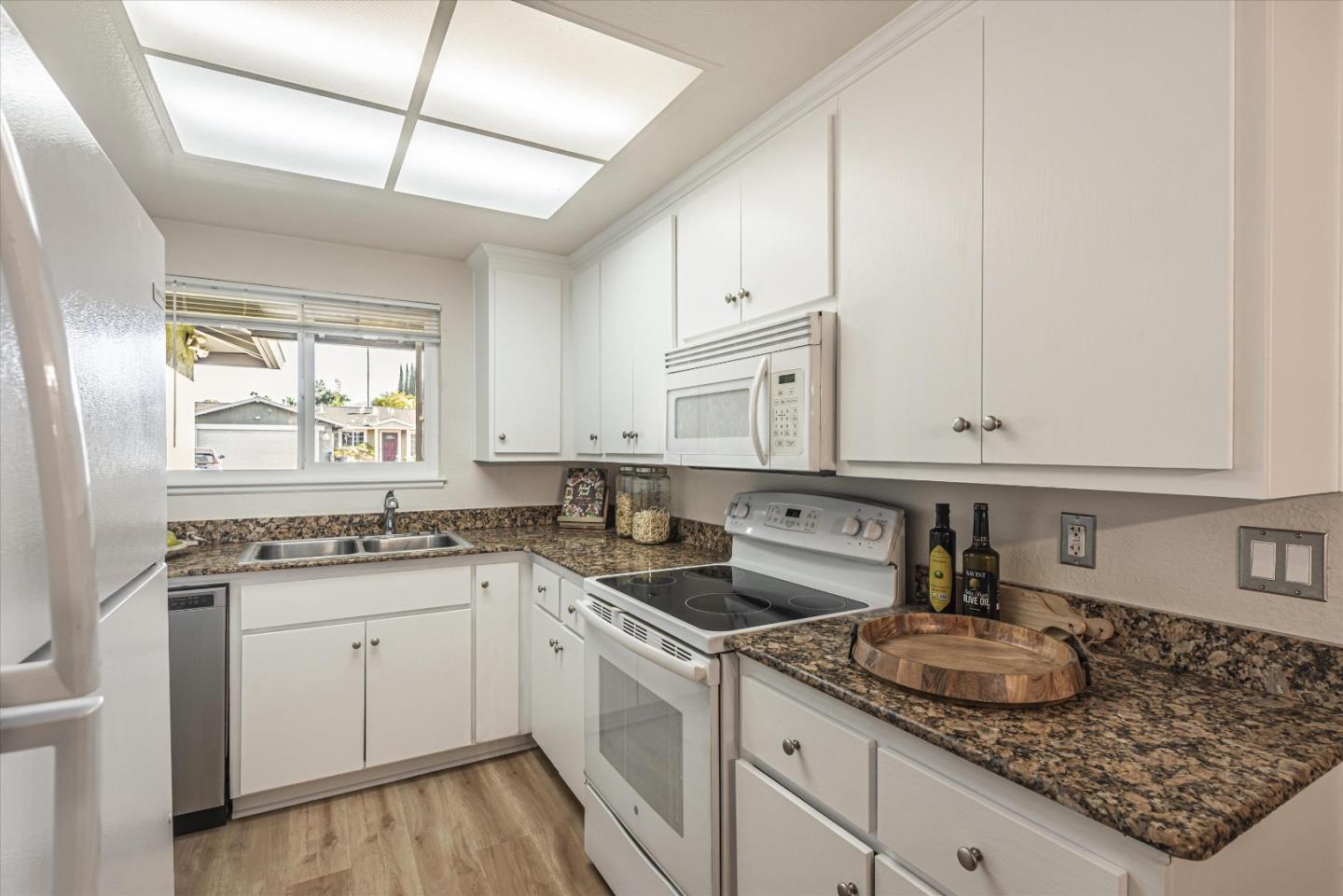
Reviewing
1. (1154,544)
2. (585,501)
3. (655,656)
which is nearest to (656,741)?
(655,656)

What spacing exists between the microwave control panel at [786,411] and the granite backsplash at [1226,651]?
0.72m

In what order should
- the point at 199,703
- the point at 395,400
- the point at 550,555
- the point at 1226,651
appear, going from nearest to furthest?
the point at 1226,651 → the point at 199,703 → the point at 550,555 → the point at 395,400

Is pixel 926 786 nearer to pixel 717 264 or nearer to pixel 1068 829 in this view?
pixel 1068 829

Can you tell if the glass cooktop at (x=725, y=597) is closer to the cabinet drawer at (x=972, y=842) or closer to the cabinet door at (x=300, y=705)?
the cabinet drawer at (x=972, y=842)

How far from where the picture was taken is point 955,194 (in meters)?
1.34

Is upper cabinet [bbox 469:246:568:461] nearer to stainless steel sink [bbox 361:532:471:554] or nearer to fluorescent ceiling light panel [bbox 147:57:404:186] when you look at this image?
stainless steel sink [bbox 361:532:471:554]

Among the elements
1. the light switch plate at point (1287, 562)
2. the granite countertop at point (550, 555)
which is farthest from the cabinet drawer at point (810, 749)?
the granite countertop at point (550, 555)

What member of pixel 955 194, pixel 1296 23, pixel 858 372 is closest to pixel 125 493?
pixel 858 372

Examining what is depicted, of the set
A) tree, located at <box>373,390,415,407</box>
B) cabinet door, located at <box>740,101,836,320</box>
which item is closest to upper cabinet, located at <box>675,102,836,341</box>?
cabinet door, located at <box>740,101,836,320</box>

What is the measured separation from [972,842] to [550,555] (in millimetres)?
1829

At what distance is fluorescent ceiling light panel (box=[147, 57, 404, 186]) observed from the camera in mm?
1714

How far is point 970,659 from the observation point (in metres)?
1.28

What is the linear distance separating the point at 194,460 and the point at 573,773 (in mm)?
2119

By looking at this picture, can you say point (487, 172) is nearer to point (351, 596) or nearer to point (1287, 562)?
point (351, 596)
